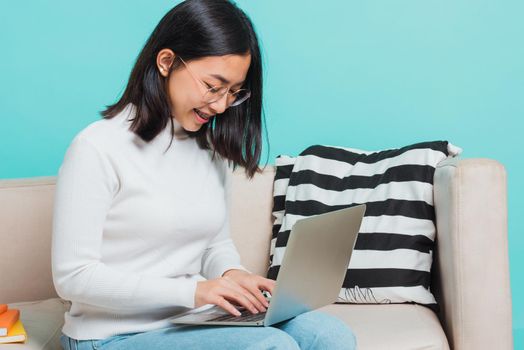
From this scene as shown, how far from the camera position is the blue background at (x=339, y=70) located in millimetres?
3062

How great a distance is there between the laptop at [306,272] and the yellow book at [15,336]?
1.30 ft

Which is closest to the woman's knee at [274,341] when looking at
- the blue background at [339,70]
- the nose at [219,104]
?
the nose at [219,104]

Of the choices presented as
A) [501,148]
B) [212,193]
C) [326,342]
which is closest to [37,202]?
[212,193]

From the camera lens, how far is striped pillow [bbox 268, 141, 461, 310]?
2.28 metres

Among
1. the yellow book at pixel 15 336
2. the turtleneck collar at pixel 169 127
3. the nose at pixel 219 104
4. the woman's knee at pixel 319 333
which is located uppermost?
the nose at pixel 219 104

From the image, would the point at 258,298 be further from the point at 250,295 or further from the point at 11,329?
the point at 11,329

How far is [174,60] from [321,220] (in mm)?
447

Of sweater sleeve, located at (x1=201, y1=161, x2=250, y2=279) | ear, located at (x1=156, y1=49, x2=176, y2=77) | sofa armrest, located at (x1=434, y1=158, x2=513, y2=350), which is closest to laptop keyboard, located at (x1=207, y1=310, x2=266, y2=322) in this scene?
sweater sleeve, located at (x1=201, y1=161, x2=250, y2=279)

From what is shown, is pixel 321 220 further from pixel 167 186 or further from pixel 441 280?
pixel 441 280

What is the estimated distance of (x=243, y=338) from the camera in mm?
1533

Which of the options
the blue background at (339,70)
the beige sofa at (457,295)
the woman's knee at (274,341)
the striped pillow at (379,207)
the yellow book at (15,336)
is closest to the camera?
the woman's knee at (274,341)

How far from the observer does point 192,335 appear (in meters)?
1.57

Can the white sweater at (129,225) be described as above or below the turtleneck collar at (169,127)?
below

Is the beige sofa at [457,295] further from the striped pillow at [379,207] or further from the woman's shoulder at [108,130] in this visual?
the woman's shoulder at [108,130]
